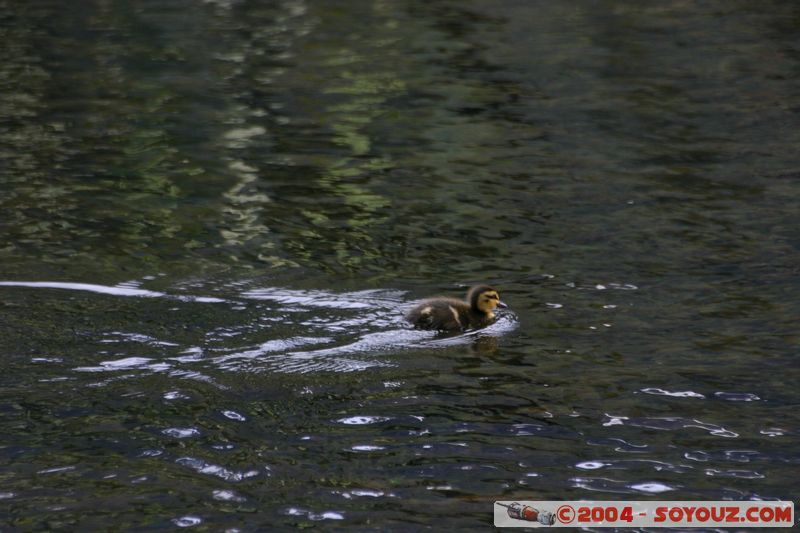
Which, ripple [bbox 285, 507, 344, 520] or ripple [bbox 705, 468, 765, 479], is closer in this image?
ripple [bbox 285, 507, 344, 520]

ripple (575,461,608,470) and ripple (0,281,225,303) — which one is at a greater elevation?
ripple (0,281,225,303)

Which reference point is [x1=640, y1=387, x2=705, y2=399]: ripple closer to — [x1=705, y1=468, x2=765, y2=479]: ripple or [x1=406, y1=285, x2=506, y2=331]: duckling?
[x1=705, y1=468, x2=765, y2=479]: ripple

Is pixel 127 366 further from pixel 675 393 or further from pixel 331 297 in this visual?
pixel 675 393

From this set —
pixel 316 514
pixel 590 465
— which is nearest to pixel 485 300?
pixel 590 465

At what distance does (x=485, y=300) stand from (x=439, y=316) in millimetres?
370

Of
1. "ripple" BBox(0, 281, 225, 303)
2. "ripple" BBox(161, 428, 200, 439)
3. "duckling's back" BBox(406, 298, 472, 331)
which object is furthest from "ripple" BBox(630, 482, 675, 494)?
"ripple" BBox(0, 281, 225, 303)

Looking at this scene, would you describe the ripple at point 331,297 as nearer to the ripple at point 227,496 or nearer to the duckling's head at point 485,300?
the duckling's head at point 485,300

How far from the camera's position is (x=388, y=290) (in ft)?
30.9

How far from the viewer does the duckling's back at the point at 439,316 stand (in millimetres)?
8484

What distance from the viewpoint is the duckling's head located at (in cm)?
867

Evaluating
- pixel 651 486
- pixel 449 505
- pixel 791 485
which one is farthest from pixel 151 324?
pixel 791 485

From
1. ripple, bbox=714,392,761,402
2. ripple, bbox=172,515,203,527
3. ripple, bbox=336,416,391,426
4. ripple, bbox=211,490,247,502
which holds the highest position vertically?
ripple, bbox=172,515,203,527

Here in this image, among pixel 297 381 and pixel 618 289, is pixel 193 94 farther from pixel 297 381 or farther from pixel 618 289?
pixel 297 381

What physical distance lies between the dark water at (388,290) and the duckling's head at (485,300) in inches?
7.2
